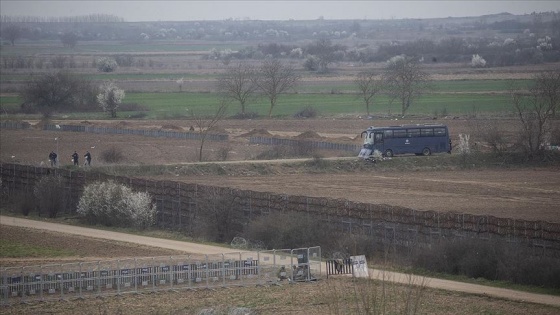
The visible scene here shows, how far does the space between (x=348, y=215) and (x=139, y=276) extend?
1064cm

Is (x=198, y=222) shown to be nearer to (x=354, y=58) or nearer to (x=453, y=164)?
(x=453, y=164)

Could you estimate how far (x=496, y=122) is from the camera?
78.8m

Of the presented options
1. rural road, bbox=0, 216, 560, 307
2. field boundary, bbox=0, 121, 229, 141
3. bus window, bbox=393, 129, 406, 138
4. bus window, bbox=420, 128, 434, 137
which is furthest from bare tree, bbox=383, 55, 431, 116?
rural road, bbox=0, 216, 560, 307

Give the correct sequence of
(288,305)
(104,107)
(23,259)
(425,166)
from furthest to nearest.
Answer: (104,107) → (425,166) → (23,259) → (288,305)

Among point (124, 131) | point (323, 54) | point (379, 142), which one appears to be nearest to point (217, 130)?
point (124, 131)

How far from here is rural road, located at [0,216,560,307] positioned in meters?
31.0

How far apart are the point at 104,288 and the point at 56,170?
72.4 ft

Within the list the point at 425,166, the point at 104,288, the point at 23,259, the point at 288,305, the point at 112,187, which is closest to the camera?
the point at 288,305

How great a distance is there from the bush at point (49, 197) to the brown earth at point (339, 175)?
7693 millimetres

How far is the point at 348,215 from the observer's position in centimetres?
4134

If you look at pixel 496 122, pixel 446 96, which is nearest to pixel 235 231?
pixel 496 122

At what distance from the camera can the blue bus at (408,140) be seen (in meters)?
63.5

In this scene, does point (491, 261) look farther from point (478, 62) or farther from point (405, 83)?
point (478, 62)

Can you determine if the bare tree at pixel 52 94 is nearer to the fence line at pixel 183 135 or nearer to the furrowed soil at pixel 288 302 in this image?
the fence line at pixel 183 135
